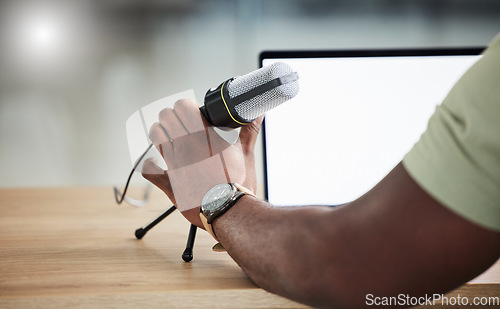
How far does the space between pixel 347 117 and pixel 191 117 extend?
0.29m

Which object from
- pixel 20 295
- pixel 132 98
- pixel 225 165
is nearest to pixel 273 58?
pixel 225 165

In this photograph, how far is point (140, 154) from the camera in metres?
0.60

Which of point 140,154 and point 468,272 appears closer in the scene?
point 468,272

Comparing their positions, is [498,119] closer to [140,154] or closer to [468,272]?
[468,272]

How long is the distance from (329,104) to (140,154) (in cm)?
33

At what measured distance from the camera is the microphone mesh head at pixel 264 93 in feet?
1.73

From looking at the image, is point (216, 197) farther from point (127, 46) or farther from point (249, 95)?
point (127, 46)

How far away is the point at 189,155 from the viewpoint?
559mm

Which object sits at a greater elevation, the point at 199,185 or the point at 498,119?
the point at 498,119

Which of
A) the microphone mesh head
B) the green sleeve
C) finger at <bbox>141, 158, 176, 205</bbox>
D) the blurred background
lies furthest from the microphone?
the blurred background

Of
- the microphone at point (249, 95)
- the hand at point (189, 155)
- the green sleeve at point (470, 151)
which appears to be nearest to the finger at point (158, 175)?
the hand at point (189, 155)

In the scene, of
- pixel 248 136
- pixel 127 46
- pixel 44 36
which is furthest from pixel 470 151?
pixel 44 36

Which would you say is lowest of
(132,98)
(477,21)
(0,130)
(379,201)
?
(0,130)

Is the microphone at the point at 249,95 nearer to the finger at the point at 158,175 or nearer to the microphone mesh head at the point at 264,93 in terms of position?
the microphone mesh head at the point at 264,93
